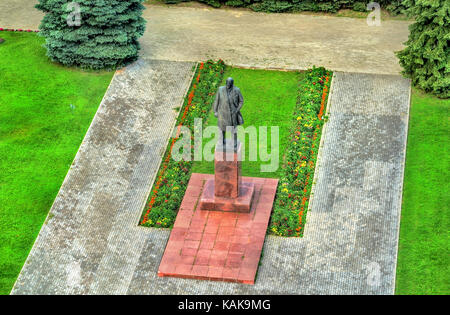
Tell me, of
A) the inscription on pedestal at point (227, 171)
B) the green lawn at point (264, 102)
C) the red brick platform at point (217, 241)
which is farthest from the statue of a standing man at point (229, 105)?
the green lawn at point (264, 102)

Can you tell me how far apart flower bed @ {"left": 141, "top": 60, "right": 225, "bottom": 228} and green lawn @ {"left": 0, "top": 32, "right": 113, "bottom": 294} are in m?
2.71

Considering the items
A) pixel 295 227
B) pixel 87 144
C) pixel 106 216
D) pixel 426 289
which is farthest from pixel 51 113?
pixel 426 289

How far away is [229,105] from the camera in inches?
924

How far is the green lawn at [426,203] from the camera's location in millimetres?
23109

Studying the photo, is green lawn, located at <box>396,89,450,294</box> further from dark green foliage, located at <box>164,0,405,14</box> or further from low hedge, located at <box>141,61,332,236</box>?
dark green foliage, located at <box>164,0,405,14</box>

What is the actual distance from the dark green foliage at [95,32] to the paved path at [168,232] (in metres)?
0.95

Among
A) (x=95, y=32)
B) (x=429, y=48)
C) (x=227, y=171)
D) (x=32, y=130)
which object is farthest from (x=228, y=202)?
(x=95, y=32)

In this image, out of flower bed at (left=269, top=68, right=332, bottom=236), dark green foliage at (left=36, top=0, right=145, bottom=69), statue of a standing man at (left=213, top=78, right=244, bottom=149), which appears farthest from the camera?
dark green foliage at (left=36, top=0, right=145, bottom=69)

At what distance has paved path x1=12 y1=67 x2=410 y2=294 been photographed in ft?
76.3

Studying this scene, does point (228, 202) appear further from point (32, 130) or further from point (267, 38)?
point (267, 38)

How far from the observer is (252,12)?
33.6 m

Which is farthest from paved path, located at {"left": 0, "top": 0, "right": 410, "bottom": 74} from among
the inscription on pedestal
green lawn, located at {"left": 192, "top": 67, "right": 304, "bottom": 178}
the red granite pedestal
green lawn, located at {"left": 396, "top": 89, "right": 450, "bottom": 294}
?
the inscription on pedestal

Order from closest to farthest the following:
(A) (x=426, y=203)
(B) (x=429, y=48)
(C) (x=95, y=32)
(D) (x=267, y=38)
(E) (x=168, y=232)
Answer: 1. (E) (x=168, y=232)
2. (A) (x=426, y=203)
3. (B) (x=429, y=48)
4. (C) (x=95, y=32)
5. (D) (x=267, y=38)

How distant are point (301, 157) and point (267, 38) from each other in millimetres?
6644
